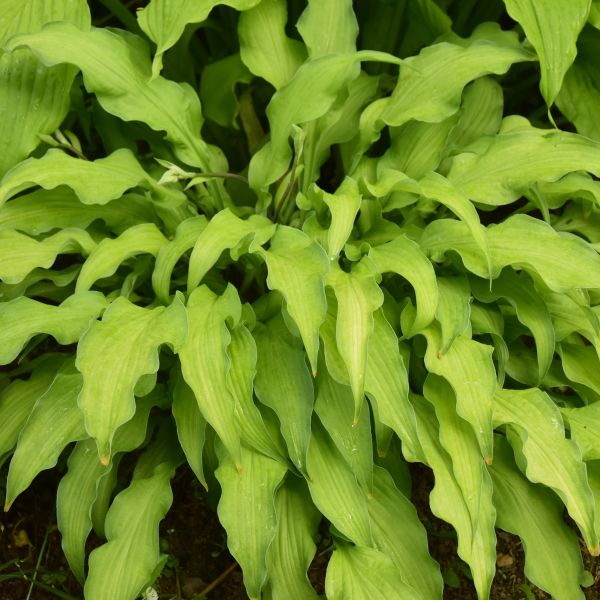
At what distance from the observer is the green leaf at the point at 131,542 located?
4.50ft

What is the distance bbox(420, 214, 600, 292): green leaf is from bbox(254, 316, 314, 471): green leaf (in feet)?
1.05

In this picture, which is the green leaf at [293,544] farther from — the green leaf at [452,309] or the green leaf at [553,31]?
the green leaf at [553,31]

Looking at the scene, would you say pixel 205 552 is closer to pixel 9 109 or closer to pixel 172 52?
pixel 9 109

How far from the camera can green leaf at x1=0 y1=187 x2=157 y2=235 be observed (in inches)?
60.0

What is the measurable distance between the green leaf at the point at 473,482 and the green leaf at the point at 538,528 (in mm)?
101

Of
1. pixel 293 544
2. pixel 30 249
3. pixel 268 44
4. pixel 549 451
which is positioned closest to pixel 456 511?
pixel 549 451

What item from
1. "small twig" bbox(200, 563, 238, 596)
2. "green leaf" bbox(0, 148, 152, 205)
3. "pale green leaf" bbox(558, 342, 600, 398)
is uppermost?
"green leaf" bbox(0, 148, 152, 205)

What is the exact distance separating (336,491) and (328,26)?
2.87 ft

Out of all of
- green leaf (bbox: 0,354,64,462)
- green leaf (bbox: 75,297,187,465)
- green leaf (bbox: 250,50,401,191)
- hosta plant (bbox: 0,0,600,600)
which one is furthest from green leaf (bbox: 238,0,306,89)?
green leaf (bbox: 0,354,64,462)

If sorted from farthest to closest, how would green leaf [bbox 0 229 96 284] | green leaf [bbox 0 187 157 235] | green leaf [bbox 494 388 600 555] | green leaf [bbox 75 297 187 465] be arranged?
green leaf [bbox 0 187 157 235] < green leaf [bbox 0 229 96 284] < green leaf [bbox 494 388 600 555] < green leaf [bbox 75 297 187 465]

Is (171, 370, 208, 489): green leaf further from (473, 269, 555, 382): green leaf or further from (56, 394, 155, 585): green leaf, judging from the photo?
(473, 269, 555, 382): green leaf

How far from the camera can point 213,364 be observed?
129 centimetres

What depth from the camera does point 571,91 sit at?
1805 millimetres

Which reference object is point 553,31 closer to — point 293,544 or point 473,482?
point 473,482
